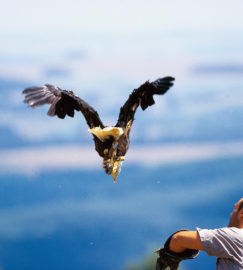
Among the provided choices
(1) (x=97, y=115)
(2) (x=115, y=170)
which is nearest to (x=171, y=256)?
(2) (x=115, y=170)

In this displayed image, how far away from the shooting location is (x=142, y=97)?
3623 millimetres

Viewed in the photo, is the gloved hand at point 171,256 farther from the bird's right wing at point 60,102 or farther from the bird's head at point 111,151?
the bird's right wing at point 60,102

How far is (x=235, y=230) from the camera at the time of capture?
1901 millimetres

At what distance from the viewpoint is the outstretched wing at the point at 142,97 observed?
3.38 m

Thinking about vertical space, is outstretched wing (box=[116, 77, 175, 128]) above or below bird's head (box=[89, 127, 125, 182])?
above

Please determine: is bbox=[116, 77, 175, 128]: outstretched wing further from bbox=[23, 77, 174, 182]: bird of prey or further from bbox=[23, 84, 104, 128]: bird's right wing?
bbox=[23, 84, 104, 128]: bird's right wing

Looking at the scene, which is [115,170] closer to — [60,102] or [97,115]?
[97,115]

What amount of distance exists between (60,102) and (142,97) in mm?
687

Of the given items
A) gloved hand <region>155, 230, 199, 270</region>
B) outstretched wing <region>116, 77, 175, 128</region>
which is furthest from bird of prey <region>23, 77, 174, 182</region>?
gloved hand <region>155, 230, 199, 270</region>

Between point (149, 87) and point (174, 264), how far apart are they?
74.4 inches

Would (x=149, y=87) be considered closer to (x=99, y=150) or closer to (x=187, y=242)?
(x=99, y=150)

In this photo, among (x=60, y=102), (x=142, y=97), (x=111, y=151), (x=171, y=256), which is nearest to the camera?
(x=171, y=256)

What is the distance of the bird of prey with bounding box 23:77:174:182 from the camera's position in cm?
314

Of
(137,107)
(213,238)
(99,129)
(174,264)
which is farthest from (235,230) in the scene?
(137,107)
